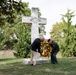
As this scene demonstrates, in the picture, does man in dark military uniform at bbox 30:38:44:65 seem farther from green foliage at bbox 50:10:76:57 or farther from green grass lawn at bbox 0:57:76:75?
green foliage at bbox 50:10:76:57

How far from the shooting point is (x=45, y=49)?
484 inches

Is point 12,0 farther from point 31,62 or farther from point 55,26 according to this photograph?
point 55,26

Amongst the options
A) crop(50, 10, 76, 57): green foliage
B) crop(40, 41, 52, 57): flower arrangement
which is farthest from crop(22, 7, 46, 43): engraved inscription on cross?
crop(50, 10, 76, 57): green foliage

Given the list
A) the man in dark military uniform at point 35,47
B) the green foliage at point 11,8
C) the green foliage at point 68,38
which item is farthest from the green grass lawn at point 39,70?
the green foliage at point 68,38

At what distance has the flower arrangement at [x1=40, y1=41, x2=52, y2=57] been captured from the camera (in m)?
12.1

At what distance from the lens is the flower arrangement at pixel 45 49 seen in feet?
39.6

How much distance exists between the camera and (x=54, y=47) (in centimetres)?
1250

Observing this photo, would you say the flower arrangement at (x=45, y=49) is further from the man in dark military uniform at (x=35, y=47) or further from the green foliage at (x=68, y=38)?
the green foliage at (x=68, y=38)

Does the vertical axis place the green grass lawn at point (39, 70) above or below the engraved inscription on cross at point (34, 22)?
below

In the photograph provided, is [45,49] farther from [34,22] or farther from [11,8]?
[11,8]

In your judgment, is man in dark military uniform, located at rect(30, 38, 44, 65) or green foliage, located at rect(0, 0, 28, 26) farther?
man in dark military uniform, located at rect(30, 38, 44, 65)

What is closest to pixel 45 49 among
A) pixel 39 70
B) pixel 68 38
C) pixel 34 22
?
pixel 34 22

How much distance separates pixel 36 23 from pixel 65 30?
10698 millimetres

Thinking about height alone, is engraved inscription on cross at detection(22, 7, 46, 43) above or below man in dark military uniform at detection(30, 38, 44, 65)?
above
